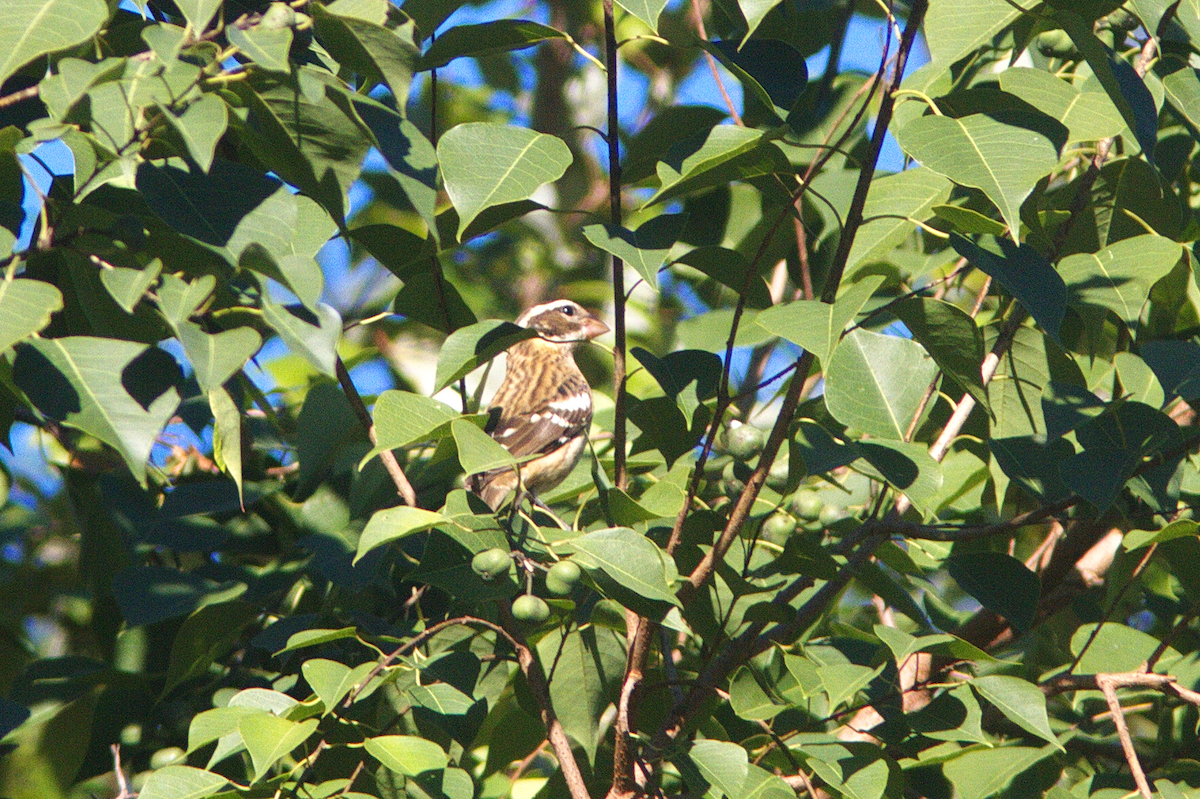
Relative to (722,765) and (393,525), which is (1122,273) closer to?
(722,765)

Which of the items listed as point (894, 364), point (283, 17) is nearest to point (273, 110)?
point (283, 17)

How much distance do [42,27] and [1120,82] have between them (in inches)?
71.9

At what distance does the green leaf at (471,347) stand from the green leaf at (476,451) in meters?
0.18

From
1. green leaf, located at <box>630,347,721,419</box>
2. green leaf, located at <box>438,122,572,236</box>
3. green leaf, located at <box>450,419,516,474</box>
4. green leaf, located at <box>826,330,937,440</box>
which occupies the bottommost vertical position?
green leaf, located at <box>630,347,721,419</box>

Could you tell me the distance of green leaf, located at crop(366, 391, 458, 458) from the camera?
2.18 metres

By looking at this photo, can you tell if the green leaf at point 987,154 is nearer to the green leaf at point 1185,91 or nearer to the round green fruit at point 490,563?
the green leaf at point 1185,91

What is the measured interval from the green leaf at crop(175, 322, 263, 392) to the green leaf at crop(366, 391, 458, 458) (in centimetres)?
45

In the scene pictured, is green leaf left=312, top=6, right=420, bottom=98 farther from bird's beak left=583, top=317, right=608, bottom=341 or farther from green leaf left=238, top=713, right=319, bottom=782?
bird's beak left=583, top=317, right=608, bottom=341

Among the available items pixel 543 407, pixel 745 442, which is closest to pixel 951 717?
pixel 745 442

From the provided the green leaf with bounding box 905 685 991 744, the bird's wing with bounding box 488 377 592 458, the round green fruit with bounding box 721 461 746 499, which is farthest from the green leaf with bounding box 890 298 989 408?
the bird's wing with bounding box 488 377 592 458

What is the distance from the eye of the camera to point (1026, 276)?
2.06 metres

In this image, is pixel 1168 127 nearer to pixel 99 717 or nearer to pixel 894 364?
pixel 894 364

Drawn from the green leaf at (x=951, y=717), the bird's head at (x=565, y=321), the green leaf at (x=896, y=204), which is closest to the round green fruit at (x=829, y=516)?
the green leaf at (x=951, y=717)

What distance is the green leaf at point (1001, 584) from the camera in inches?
105
